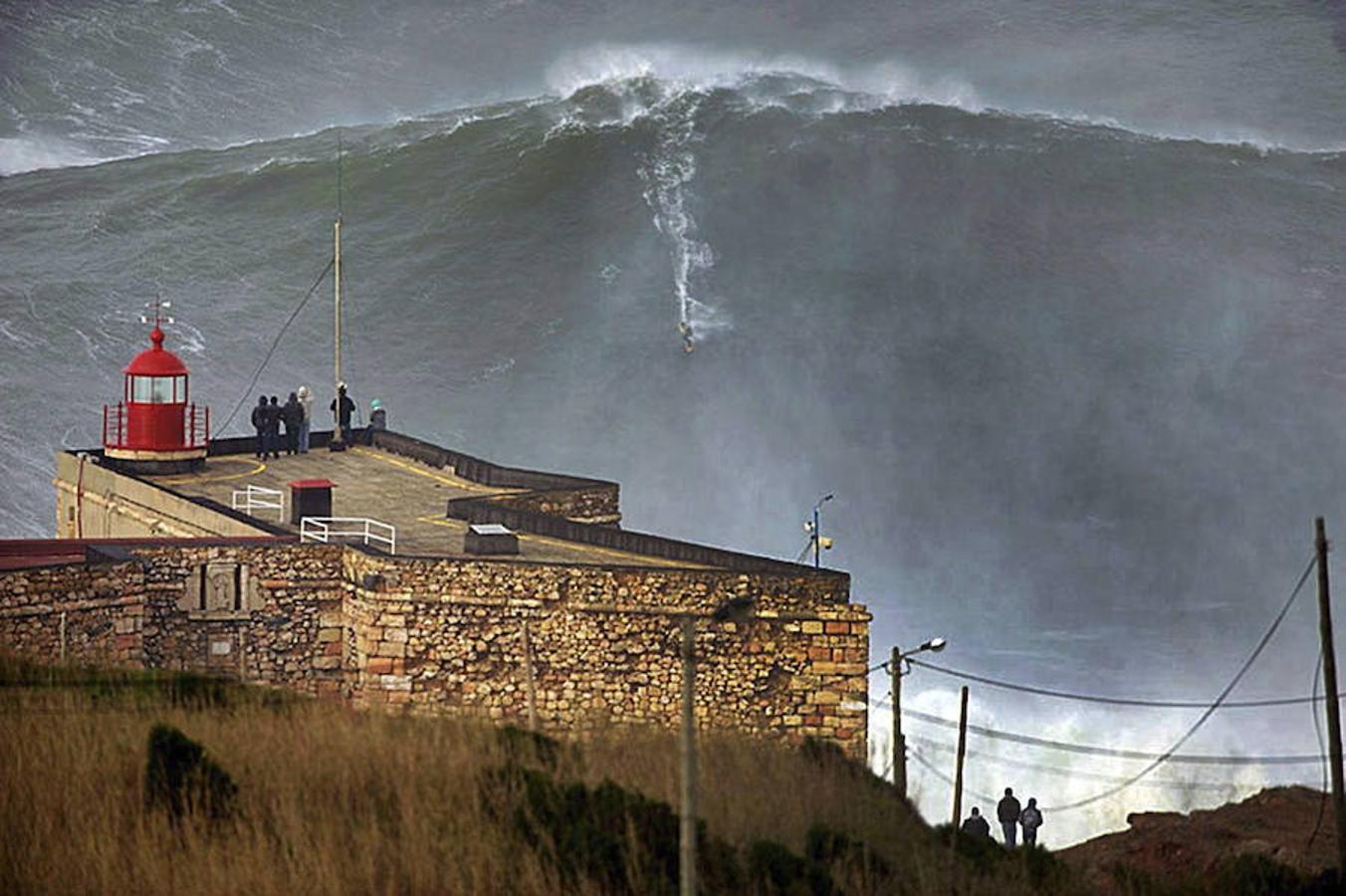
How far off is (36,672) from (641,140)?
317 ft

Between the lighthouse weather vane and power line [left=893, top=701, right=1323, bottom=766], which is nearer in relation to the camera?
the lighthouse weather vane

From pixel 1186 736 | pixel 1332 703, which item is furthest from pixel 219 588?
pixel 1186 736

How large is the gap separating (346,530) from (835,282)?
2719 inches

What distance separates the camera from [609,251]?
104m

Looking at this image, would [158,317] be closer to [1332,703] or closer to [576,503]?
[576,503]

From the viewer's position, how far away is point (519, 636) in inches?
1151

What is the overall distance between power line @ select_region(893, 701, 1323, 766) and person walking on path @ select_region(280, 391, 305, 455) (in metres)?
19.9

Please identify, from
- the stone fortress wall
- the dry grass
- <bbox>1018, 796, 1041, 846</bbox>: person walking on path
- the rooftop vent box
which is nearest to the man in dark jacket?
the stone fortress wall

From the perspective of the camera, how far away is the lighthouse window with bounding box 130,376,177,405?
39906mm

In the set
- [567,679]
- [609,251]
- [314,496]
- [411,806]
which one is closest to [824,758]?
[411,806]

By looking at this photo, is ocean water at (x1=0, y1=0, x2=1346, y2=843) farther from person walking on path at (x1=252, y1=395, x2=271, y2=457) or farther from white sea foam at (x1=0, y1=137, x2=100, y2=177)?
person walking on path at (x1=252, y1=395, x2=271, y2=457)

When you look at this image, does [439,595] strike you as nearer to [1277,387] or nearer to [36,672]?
[36,672]

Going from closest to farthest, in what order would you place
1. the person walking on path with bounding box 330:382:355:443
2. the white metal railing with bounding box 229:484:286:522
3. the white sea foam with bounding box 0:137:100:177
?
the white metal railing with bounding box 229:484:286:522 → the person walking on path with bounding box 330:382:355:443 → the white sea foam with bounding box 0:137:100:177

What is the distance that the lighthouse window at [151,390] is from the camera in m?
39.9
